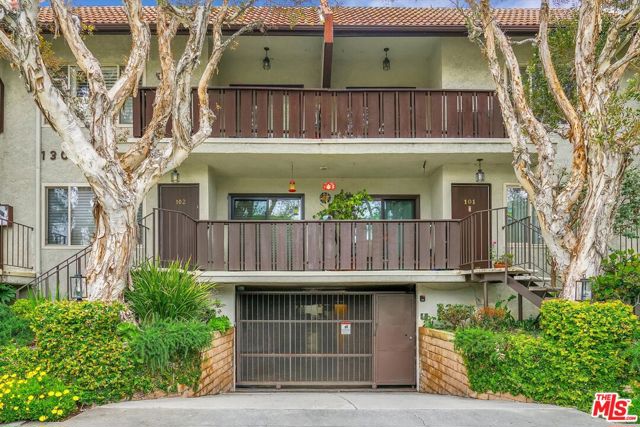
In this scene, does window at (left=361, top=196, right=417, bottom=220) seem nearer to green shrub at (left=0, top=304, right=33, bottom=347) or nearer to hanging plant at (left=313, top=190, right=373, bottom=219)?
hanging plant at (left=313, top=190, right=373, bottom=219)

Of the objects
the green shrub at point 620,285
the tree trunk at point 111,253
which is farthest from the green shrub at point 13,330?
the green shrub at point 620,285

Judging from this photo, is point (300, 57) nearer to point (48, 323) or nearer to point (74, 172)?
point (74, 172)

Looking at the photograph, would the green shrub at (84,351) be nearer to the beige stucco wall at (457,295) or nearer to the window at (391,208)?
the beige stucco wall at (457,295)

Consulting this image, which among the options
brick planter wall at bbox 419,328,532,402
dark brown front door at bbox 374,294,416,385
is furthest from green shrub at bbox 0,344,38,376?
dark brown front door at bbox 374,294,416,385

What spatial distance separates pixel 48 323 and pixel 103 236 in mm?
1672

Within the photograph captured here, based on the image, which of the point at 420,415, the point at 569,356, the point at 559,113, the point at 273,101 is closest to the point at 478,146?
the point at 559,113

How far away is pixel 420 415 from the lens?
25.5 ft

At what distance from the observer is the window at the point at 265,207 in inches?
611

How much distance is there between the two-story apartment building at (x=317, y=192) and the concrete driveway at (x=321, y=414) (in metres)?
3.88

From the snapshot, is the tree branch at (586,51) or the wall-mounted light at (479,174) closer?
the tree branch at (586,51)

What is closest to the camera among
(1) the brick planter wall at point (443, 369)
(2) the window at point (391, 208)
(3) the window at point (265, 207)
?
(1) the brick planter wall at point (443, 369)

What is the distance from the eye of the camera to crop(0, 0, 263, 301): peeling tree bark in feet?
28.2

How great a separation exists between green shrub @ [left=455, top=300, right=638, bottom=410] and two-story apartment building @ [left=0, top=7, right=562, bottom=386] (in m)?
2.47

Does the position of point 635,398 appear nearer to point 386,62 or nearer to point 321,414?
point 321,414
